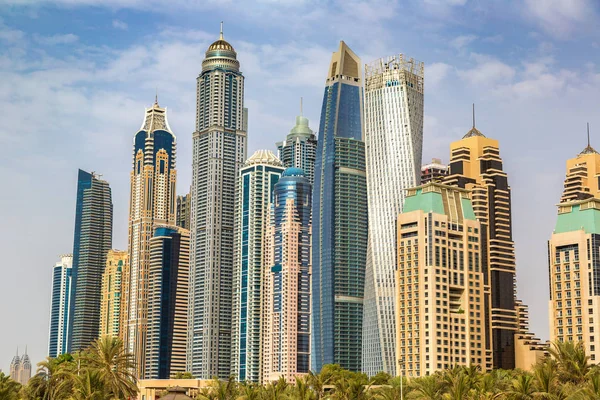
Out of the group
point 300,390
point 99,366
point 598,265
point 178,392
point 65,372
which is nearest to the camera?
point 178,392

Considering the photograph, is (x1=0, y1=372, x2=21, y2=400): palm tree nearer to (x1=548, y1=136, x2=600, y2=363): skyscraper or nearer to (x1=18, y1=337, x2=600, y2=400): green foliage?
(x1=18, y1=337, x2=600, y2=400): green foliage

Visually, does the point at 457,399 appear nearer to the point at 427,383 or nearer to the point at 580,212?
the point at 427,383

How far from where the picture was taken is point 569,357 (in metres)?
121

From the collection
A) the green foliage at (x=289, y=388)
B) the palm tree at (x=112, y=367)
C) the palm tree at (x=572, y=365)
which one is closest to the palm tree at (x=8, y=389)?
the green foliage at (x=289, y=388)

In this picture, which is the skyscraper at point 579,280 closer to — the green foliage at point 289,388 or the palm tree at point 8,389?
the green foliage at point 289,388

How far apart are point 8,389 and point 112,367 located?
48.5 ft

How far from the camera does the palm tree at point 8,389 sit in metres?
106

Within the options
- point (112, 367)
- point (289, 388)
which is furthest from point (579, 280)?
point (112, 367)

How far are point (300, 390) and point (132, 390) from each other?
22.5m

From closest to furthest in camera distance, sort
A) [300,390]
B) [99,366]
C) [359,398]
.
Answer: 1. [99,366]
2. [300,390]
3. [359,398]

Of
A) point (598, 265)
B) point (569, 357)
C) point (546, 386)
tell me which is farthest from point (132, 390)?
point (598, 265)

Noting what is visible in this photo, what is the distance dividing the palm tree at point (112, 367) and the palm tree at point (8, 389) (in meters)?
10.4

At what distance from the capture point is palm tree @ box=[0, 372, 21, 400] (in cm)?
10644

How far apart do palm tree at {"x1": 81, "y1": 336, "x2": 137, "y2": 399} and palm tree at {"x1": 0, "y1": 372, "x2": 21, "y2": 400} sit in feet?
34.2
